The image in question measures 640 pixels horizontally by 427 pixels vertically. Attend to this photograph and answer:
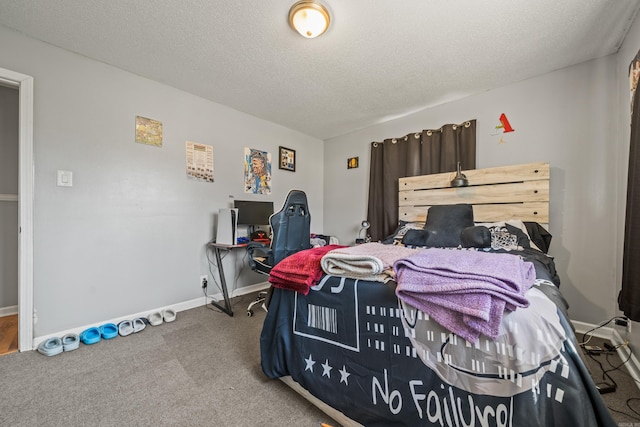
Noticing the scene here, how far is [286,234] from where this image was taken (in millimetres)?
2287

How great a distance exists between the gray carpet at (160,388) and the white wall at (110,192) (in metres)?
0.45

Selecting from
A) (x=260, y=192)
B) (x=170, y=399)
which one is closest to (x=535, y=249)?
(x=170, y=399)

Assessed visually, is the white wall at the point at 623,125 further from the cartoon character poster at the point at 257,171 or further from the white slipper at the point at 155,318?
the white slipper at the point at 155,318

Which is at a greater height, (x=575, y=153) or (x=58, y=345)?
(x=575, y=153)

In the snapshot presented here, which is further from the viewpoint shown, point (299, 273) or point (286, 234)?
point (286, 234)

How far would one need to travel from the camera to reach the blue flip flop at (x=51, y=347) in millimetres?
1751

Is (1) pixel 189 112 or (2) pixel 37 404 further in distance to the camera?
(1) pixel 189 112

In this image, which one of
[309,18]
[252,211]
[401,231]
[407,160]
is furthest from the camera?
[407,160]

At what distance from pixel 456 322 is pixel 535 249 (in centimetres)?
170

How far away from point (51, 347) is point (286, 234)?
1880 millimetres

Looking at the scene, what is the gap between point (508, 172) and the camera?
2.40 metres

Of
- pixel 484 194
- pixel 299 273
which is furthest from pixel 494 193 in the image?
pixel 299 273

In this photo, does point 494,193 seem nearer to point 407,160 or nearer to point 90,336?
point 407,160

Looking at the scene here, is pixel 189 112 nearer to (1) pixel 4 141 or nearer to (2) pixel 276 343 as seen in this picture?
(1) pixel 4 141
